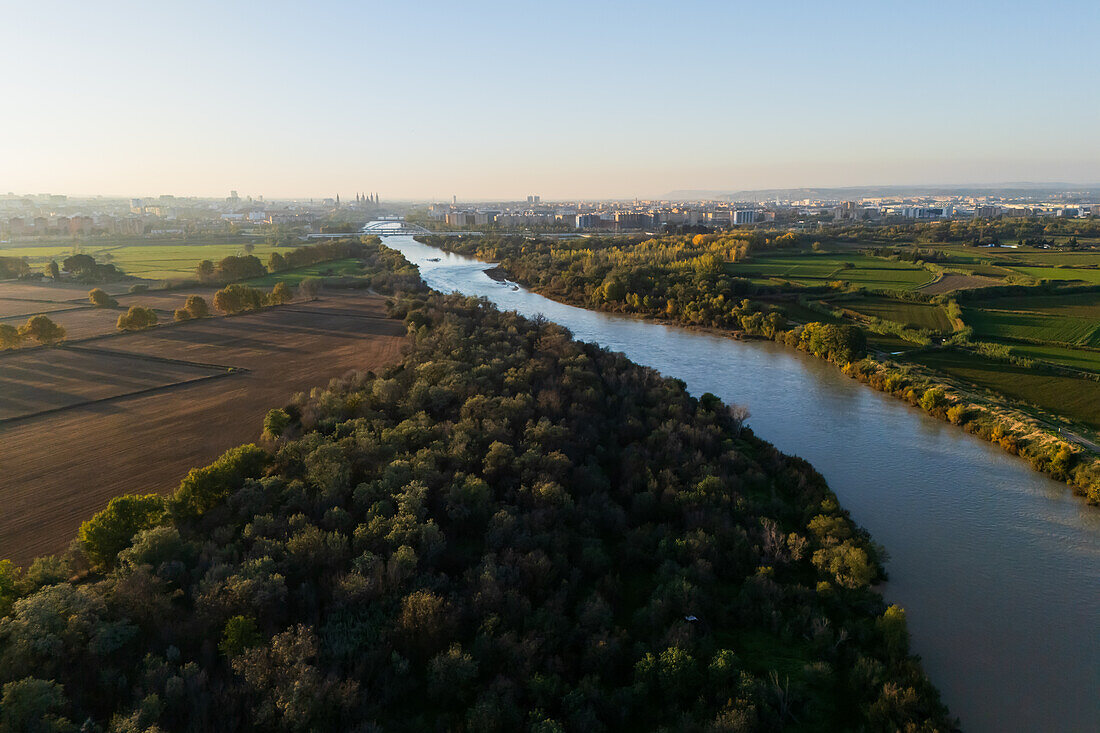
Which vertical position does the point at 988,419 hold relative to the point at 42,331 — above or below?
below

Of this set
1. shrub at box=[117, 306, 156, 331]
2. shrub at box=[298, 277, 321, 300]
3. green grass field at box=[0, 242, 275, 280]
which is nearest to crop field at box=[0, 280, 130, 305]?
green grass field at box=[0, 242, 275, 280]

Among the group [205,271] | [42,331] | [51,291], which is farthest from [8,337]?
[205,271]

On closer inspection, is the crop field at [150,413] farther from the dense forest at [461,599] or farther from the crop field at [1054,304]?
the crop field at [1054,304]

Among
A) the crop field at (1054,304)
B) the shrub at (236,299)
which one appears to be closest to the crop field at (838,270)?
the crop field at (1054,304)

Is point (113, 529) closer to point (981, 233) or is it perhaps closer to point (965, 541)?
point (965, 541)

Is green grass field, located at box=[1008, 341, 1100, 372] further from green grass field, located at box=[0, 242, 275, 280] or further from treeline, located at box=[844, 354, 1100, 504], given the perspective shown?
green grass field, located at box=[0, 242, 275, 280]

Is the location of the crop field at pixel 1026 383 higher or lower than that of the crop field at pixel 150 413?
lower
